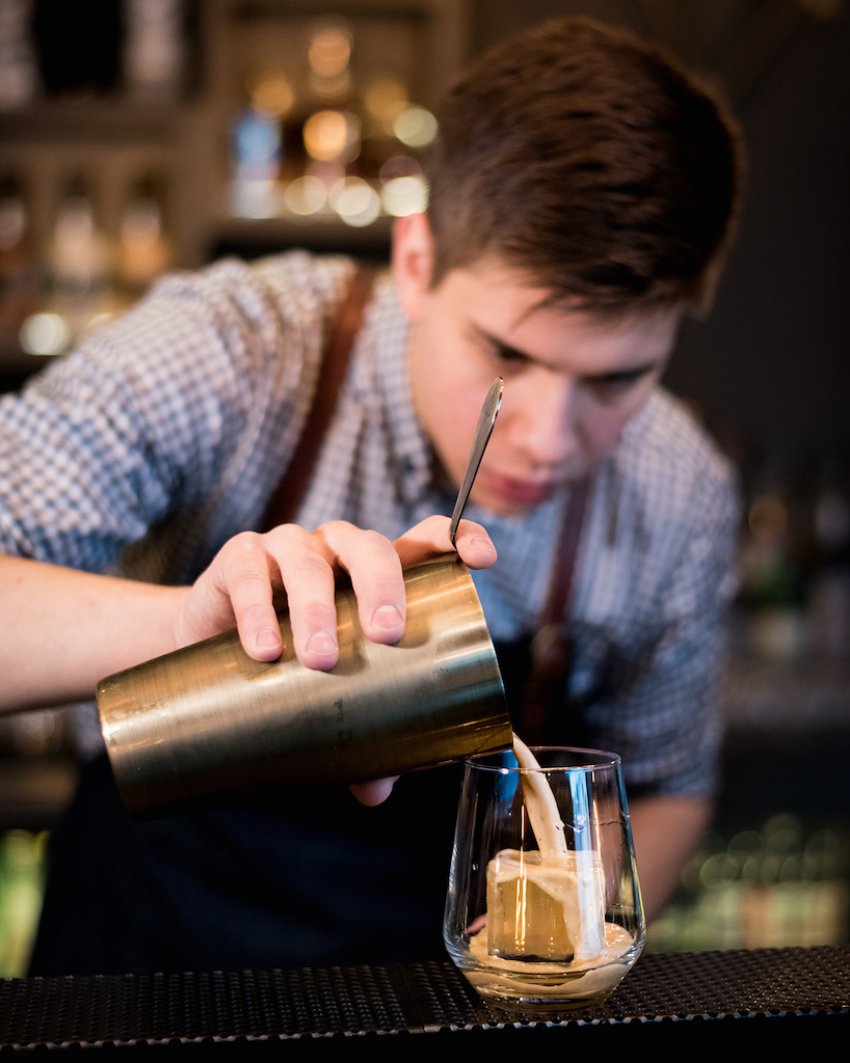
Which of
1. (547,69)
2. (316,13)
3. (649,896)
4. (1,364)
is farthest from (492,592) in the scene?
(316,13)

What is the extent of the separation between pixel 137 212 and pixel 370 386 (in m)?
1.44

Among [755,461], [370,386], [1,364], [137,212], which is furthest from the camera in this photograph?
[755,461]

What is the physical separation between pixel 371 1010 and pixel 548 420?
0.60 m

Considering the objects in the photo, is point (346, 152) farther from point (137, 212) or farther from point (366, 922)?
point (366, 922)

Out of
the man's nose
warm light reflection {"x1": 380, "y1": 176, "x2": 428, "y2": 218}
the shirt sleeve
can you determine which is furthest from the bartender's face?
warm light reflection {"x1": 380, "y1": 176, "x2": 428, "y2": 218}

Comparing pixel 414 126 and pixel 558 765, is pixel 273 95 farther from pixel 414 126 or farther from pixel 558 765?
pixel 558 765

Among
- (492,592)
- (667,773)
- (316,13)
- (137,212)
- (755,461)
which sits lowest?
(755,461)

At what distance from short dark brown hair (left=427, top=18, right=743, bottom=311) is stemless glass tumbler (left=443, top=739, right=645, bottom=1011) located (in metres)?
0.53

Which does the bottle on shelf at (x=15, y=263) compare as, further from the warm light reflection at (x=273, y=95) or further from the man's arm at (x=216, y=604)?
the man's arm at (x=216, y=604)

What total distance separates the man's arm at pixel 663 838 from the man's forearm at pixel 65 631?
600mm

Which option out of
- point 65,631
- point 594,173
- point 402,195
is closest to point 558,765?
point 65,631

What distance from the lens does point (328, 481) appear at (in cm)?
145

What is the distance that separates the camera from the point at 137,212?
269 centimetres

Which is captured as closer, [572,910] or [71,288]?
[572,910]
